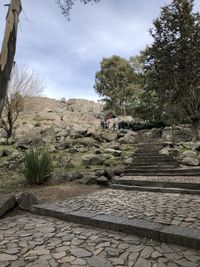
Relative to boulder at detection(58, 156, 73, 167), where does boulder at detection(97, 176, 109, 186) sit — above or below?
below

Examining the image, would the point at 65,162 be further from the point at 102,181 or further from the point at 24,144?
the point at 24,144

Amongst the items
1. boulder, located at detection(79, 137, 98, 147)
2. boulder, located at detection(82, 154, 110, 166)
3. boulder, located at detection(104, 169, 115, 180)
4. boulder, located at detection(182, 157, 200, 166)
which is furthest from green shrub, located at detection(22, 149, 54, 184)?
boulder, located at detection(79, 137, 98, 147)

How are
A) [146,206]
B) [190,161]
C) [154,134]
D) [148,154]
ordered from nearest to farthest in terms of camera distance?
[146,206] < [190,161] < [148,154] < [154,134]

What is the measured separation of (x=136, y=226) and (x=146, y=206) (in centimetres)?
130

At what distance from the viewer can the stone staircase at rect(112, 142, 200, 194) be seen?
7.05 meters

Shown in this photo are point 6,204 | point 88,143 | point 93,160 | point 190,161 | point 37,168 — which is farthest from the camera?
point 88,143

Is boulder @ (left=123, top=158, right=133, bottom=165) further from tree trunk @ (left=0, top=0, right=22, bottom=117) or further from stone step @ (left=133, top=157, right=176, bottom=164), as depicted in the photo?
tree trunk @ (left=0, top=0, right=22, bottom=117)

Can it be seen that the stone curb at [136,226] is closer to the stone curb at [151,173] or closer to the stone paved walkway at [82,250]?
the stone paved walkway at [82,250]

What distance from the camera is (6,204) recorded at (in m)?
5.56

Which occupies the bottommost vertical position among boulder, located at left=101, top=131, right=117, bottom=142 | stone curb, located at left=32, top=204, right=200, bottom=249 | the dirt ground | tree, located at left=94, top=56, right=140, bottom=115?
stone curb, located at left=32, top=204, right=200, bottom=249

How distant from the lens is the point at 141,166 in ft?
33.7

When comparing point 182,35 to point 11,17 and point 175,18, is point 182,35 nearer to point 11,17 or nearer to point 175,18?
point 175,18

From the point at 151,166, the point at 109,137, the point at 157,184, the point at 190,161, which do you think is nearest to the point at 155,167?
the point at 151,166

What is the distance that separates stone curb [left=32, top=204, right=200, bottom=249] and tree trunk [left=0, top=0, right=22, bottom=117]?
221 centimetres
